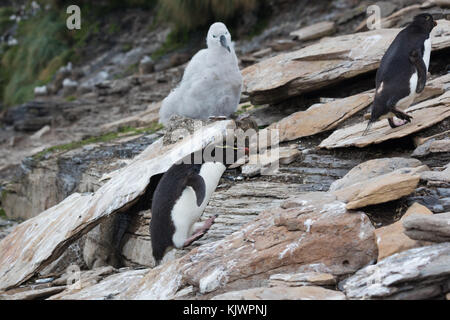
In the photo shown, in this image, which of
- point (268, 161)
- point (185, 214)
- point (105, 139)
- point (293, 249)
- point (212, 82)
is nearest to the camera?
point (293, 249)

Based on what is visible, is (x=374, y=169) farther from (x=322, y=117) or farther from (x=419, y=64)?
(x=322, y=117)

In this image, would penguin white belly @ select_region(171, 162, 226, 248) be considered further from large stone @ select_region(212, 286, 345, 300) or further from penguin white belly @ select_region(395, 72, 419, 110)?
penguin white belly @ select_region(395, 72, 419, 110)

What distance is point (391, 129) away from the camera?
473cm

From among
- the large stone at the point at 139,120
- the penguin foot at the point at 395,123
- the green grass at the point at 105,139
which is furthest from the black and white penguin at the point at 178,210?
the large stone at the point at 139,120

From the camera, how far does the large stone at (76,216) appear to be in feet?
15.0

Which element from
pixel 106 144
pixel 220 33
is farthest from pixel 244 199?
pixel 106 144

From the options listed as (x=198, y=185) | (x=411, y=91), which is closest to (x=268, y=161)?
(x=198, y=185)

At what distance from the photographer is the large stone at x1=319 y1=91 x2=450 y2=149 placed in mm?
4566

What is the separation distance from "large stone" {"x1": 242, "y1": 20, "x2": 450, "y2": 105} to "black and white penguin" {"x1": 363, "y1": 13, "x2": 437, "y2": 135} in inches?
56.6

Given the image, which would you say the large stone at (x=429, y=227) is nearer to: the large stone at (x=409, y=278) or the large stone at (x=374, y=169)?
the large stone at (x=409, y=278)

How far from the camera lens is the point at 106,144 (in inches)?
310

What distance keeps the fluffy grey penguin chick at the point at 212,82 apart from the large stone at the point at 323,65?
0.85 m

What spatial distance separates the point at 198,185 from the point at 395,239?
5.05 feet
